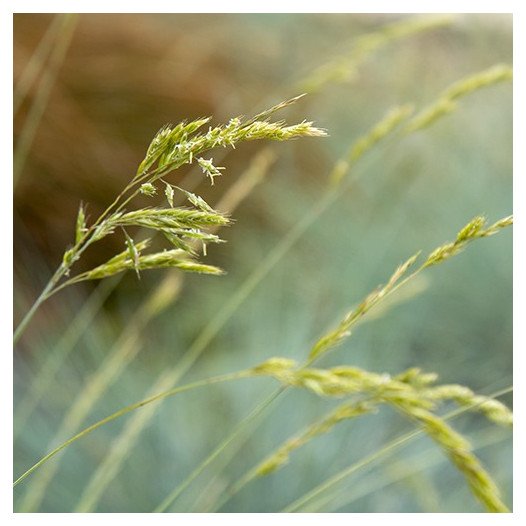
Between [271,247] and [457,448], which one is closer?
[457,448]

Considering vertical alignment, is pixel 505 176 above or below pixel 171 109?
below

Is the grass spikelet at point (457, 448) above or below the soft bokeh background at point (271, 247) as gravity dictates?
below

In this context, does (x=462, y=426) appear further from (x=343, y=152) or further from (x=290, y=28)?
(x=290, y=28)

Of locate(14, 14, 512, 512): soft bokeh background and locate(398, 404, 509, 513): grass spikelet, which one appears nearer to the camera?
locate(398, 404, 509, 513): grass spikelet

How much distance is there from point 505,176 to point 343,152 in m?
0.26

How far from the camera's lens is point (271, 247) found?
4.09 feet

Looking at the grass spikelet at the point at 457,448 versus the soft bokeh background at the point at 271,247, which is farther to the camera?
the soft bokeh background at the point at 271,247

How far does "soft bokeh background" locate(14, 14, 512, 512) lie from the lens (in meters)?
1.06

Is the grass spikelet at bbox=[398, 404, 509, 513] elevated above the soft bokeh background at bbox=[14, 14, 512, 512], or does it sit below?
below

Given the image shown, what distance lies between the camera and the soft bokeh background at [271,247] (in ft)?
3.48

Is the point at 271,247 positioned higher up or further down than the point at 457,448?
higher up

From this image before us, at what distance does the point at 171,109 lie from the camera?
4.40ft
